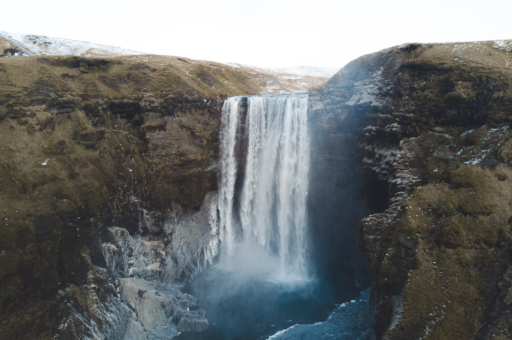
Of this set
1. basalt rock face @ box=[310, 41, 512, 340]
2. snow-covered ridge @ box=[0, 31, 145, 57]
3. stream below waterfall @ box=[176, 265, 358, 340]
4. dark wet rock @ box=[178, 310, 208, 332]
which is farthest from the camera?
snow-covered ridge @ box=[0, 31, 145, 57]

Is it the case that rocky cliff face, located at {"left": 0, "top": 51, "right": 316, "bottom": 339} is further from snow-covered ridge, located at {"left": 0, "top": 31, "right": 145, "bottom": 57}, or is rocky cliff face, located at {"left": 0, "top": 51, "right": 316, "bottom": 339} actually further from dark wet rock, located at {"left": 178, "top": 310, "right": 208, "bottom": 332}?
snow-covered ridge, located at {"left": 0, "top": 31, "right": 145, "bottom": 57}

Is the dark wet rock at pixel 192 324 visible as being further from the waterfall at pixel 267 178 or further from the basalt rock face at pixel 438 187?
the basalt rock face at pixel 438 187

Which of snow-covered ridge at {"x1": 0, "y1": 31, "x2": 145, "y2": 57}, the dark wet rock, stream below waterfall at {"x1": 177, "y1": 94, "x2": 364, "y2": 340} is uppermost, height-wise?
snow-covered ridge at {"x1": 0, "y1": 31, "x2": 145, "y2": 57}

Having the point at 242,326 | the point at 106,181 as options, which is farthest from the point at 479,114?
the point at 106,181

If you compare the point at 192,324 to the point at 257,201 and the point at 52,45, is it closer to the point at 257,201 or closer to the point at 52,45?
the point at 257,201

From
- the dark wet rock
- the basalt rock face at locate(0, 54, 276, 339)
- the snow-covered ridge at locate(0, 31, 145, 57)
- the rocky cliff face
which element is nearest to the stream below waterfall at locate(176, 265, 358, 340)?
the dark wet rock

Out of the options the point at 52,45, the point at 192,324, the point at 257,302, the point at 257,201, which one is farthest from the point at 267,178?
the point at 52,45

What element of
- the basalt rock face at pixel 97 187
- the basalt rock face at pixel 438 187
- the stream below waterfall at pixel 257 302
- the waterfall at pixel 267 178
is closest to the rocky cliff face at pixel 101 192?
the basalt rock face at pixel 97 187

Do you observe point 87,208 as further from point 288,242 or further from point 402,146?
point 402,146
